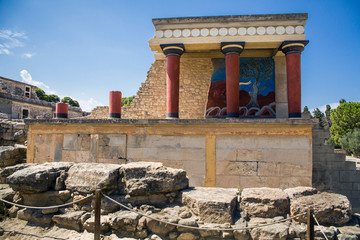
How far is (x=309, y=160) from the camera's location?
270 inches

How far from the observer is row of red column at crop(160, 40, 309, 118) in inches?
369

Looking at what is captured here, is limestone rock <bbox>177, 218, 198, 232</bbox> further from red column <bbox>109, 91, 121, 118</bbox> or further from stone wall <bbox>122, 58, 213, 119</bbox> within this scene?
stone wall <bbox>122, 58, 213, 119</bbox>

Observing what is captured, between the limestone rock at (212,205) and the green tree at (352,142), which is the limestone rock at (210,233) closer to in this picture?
the limestone rock at (212,205)

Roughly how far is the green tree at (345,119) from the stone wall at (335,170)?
1145 inches

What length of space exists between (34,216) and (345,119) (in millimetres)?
38635

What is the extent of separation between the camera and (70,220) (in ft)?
12.5

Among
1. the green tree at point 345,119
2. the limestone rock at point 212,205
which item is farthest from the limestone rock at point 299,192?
the green tree at point 345,119

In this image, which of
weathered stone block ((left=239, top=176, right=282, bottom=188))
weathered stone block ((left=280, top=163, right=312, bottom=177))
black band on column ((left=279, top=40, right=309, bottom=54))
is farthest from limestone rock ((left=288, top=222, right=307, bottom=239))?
black band on column ((left=279, top=40, right=309, bottom=54))

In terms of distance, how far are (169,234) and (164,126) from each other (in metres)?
4.16

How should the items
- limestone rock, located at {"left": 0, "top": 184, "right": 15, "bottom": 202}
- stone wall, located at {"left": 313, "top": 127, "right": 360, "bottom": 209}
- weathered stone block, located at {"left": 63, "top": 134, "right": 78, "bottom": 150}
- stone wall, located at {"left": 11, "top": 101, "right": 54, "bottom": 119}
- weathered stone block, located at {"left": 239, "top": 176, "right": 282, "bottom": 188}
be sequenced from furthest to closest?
stone wall, located at {"left": 11, "top": 101, "right": 54, "bottom": 119} < stone wall, located at {"left": 313, "top": 127, "right": 360, "bottom": 209} < weathered stone block, located at {"left": 63, "top": 134, "right": 78, "bottom": 150} < weathered stone block, located at {"left": 239, "top": 176, "right": 282, "bottom": 188} < limestone rock, located at {"left": 0, "top": 184, "right": 15, "bottom": 202}

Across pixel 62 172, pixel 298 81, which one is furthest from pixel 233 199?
pixel 298 81

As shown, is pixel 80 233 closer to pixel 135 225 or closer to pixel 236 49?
pixel 135 225

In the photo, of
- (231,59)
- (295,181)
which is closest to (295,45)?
(231,59)

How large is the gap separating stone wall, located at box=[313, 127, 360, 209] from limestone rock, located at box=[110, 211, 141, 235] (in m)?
A: 6.89
